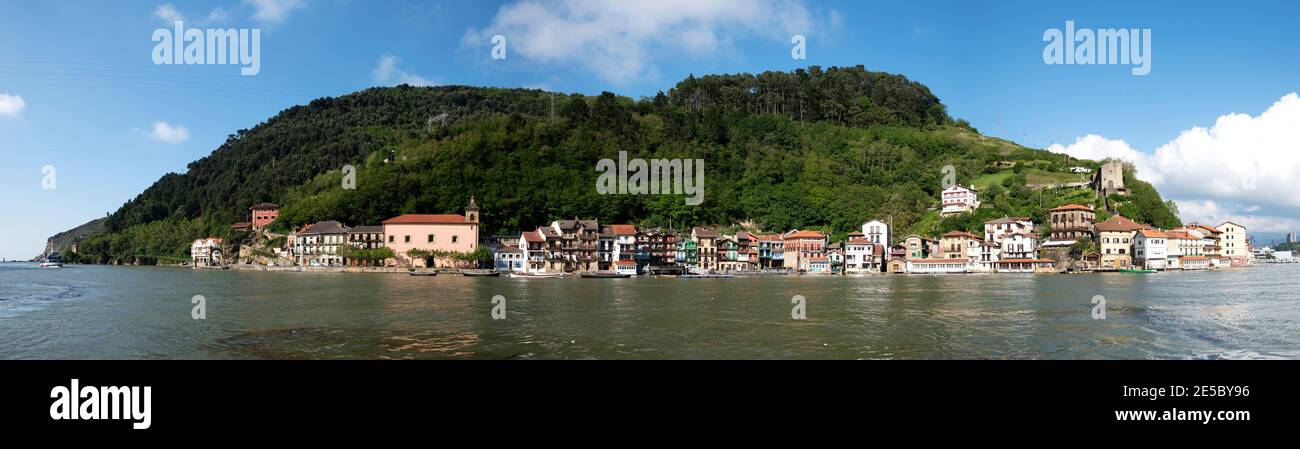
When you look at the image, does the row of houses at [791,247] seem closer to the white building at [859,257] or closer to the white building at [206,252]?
the white building at [859,257]

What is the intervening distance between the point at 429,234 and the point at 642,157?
20893mm

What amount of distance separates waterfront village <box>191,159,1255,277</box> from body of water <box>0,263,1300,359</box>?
70.2ft

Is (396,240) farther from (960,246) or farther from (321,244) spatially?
(960,246)

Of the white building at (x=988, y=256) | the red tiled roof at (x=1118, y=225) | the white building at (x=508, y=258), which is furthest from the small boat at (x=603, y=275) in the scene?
the red tiled roof at (x=1118, y=225)

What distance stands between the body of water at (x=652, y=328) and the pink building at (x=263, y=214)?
38.8 m

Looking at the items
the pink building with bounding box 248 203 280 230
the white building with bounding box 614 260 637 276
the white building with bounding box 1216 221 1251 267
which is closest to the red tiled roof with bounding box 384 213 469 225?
the white building with bounding box 614 260 637 276

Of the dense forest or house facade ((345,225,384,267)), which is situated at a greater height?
the dense forest

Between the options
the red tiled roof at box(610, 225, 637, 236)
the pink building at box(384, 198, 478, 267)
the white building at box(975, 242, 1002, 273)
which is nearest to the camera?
the white building at box(975, 242, 1002, 273)

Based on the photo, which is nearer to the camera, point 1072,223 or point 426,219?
point 1072,223

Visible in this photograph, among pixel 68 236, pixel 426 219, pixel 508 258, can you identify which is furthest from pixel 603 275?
pixel 68 236

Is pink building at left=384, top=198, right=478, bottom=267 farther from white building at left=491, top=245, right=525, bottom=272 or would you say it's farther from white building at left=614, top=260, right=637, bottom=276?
white building at left=614, top=260, right=637, bottom=276

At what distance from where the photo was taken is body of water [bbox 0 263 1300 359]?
9555 millimetres

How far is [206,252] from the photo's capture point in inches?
2165
